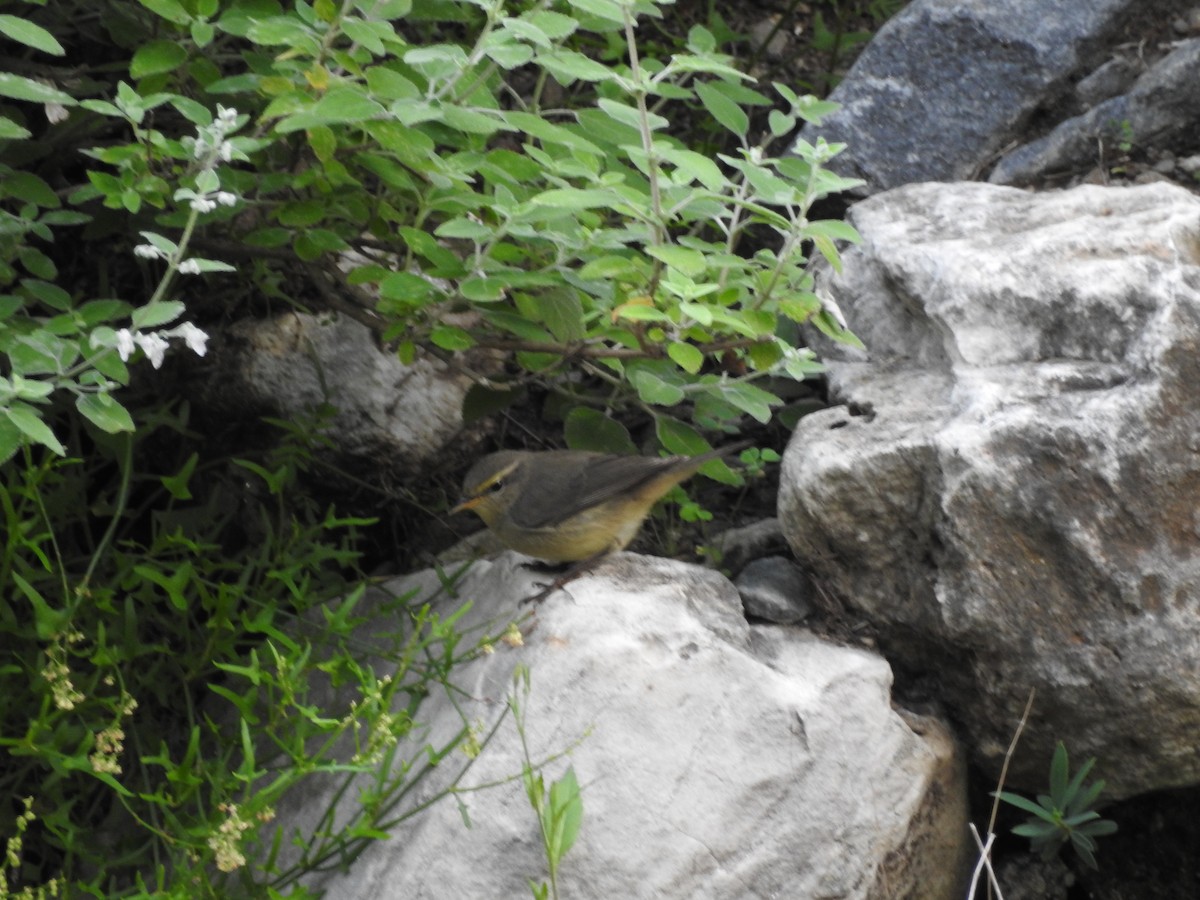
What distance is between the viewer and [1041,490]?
10.8 feet

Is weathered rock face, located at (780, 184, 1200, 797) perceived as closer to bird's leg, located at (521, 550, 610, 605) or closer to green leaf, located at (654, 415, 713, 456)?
green leaf, located at (654, 415, 713, 456)

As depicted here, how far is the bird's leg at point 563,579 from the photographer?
142 inches

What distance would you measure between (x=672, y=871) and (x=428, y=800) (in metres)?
0.58

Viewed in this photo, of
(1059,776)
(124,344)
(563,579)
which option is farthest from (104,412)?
(1059,776)

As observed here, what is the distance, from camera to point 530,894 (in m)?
3.07

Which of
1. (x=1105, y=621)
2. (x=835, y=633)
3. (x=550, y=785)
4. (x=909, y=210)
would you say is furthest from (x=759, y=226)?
(x=550, y=785)

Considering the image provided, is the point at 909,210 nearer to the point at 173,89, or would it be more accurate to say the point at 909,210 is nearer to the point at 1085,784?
the point at 1085,784

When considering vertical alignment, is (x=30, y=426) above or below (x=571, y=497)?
above

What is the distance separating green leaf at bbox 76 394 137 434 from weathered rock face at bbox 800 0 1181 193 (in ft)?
9.68

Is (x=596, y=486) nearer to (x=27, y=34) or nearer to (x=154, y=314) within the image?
(x=154, y=314)

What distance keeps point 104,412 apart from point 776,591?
1.85 metres

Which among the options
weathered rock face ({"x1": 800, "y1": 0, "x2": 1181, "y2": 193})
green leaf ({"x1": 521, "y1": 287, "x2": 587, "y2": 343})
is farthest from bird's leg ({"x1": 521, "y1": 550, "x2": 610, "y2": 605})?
weathered rock face ({"x1": 800, "y1": 0, "x2": 1181, "y2": 193})

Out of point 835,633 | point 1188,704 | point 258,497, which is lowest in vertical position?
point 258,497

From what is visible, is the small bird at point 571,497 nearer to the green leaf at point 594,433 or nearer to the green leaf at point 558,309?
the green leaf at point 594,433
